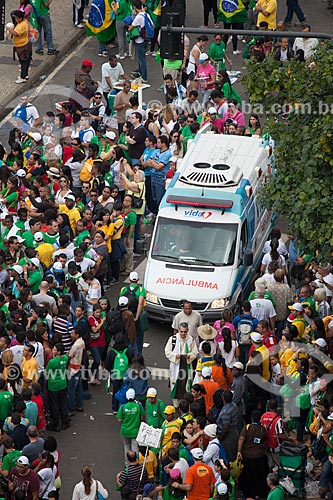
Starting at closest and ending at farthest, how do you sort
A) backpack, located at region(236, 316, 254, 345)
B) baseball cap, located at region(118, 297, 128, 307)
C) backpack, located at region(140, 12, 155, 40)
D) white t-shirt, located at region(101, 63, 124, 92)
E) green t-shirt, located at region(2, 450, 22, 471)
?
green t-shirt, located at region(2, 450, 22, 471) → backpack, located at region(236, 316, 254, 345) → baseball cap, located at region(118, 297, 128, 307) → white t-shirt, located at region(101, 63, 124, 92) → backpack, located at region(140, 12, 155, 40)

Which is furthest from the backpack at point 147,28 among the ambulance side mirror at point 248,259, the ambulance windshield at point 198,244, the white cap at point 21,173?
the ambulance side mirror at point 248,259

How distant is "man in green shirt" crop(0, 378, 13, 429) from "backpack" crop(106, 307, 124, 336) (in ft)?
8.48

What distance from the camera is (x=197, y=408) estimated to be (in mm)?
19531

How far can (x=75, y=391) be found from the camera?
858 inches

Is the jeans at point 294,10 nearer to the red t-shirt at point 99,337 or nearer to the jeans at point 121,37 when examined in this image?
the jeans at point 121,37

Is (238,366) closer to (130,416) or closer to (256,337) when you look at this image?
(256,337)

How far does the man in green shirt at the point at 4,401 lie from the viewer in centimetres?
1981

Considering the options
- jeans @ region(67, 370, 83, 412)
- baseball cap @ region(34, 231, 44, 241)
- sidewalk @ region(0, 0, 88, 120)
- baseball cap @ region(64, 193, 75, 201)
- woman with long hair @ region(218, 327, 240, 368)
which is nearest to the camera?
woman with long hair @ region(218, 327, 240, 368)

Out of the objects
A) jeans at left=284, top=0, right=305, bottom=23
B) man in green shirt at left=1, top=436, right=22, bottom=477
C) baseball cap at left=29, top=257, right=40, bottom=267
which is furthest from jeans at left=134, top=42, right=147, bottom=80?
man in green shirt at left=1, top=436, right=22, bottom=477

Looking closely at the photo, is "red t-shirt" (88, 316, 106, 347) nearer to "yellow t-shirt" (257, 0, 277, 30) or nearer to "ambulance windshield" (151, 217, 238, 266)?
"ambulance windshield" (151, 217, 238, 266)

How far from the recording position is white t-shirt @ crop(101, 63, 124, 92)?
30.7 metres

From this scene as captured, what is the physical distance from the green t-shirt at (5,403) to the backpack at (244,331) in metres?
3.79

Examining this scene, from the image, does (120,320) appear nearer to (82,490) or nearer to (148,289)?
(148,289)

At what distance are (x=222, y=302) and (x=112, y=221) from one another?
2752mm
